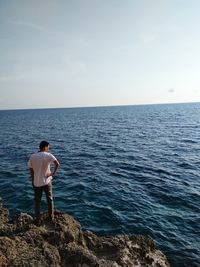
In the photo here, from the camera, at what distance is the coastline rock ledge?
22.7ft

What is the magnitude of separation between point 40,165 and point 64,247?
2.97m

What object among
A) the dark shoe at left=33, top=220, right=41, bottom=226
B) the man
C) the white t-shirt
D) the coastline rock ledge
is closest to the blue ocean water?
the coastline rock ledge

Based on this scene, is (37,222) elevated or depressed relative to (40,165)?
depressed

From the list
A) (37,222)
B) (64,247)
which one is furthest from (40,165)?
(64,247)

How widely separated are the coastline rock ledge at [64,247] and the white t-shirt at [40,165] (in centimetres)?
178

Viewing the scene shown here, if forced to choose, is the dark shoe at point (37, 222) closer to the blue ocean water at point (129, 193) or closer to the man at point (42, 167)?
the man at point (42, 167)

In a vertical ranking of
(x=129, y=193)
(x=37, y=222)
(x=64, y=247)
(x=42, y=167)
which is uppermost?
(x=42, y=167)

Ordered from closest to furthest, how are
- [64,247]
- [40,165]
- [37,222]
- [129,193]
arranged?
1. [64,247]
2. [40,165]
3. [37,222]
4. [129,193]

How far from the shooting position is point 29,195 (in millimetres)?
17219

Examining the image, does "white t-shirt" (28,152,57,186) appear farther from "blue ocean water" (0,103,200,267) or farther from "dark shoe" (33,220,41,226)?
"blue ocean water" (0,103,200,267)

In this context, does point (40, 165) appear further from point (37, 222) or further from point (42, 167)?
point (37, 222)

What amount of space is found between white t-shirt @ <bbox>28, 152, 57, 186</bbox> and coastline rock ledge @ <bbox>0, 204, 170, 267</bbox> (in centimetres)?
178

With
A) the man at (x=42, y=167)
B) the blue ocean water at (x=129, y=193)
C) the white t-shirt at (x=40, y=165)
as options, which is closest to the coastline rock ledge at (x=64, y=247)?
the man at (x=42, y=167)

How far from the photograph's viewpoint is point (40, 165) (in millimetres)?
8781
